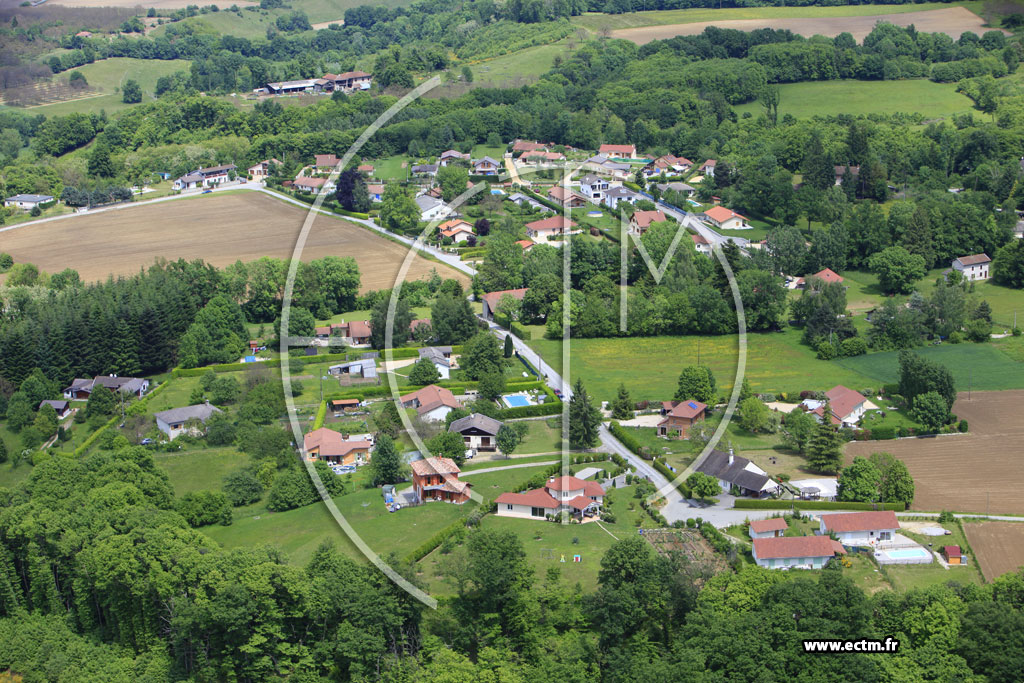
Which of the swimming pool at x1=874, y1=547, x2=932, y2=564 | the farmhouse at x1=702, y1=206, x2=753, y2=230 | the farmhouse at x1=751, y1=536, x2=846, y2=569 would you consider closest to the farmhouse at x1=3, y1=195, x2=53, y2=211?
the farmhouse at x1=702, y1=206, x2=753, y2=230

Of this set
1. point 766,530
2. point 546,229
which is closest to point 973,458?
point 766,530

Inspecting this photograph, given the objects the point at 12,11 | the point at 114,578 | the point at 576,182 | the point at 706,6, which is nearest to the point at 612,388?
the point at 114,578

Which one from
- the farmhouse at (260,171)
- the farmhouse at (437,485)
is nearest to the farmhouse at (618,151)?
the farmhouse at (260,171)

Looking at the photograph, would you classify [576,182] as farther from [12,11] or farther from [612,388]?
[12,11]

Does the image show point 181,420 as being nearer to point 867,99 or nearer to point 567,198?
point 567,198

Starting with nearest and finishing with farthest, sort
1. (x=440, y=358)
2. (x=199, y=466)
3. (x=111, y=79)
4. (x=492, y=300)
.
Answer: (x=199, y=466) → (x=440, y=358) → (x=492, y=300) → (x=111, y=79)

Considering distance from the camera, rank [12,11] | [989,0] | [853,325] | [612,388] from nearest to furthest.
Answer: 1. [612,388]
2. [853,325]
3. [989,0]
4. [12,11]
